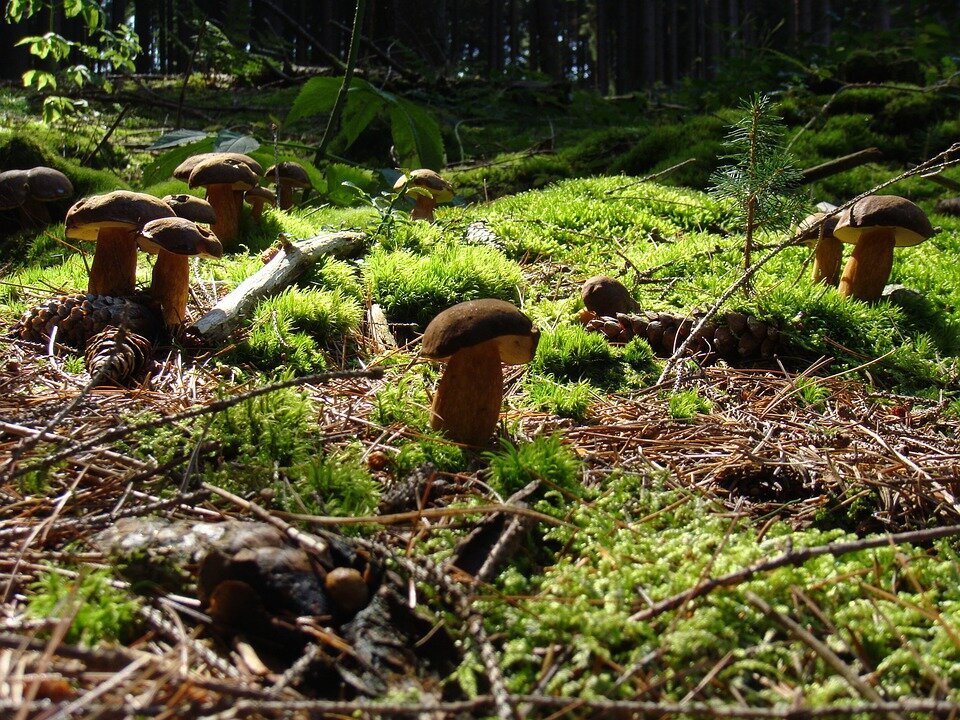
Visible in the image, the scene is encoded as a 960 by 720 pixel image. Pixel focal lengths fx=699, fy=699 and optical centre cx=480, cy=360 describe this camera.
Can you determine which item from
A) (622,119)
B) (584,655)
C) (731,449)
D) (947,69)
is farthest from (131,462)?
(947,69)

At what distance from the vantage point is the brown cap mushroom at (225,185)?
4156 mm

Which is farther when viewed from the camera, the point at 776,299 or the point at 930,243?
the point at 930,243

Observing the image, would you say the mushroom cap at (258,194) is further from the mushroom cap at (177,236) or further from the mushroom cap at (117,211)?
the mushroom cap at (177,236)

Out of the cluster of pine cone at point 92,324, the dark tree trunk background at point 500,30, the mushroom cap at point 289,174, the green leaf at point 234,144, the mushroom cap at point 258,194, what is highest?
the dark tree trunk background at point 500,30

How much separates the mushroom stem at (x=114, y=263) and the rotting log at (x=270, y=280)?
16.0 inches

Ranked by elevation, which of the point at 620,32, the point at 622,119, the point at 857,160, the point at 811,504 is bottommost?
the point at 811,504

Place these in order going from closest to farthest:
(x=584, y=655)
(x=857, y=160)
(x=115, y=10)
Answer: (x=584, y=655) < (x=857, y=160) < (x=115, y=10)

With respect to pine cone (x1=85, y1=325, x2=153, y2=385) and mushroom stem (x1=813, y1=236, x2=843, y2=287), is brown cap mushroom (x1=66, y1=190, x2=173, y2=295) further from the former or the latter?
mushroom stem (x1=813, y1=236, x2=843, y2=287)

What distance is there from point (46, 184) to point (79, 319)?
6.27 ft

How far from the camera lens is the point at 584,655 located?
4.65ft

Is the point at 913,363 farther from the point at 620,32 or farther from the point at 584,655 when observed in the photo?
the point at 620,32

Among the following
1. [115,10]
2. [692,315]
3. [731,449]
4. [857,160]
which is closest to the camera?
[731,449]

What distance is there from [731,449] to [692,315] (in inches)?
48.6

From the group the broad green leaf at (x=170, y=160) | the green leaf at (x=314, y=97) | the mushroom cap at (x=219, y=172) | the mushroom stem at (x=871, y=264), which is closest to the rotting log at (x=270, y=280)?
the mushroom cap at (x=219, y=172)
